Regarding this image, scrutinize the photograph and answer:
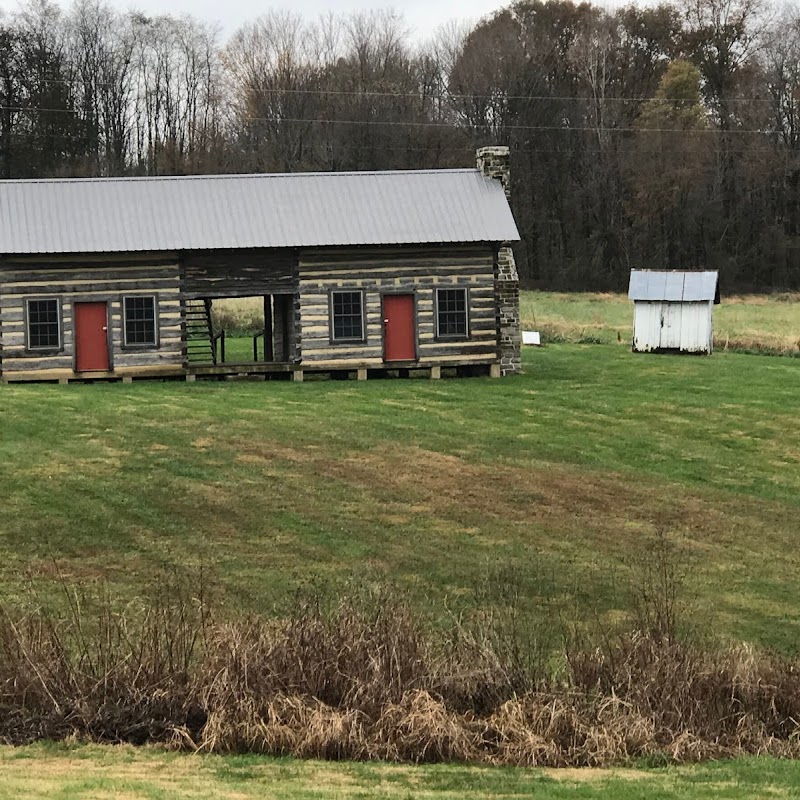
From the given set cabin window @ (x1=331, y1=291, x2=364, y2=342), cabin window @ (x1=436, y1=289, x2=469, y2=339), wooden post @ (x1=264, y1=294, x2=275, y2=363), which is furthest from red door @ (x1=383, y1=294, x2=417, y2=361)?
wooden post @ (x1=264, y1=294, x2=275, y2=363)

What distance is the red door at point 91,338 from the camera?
30719 mm

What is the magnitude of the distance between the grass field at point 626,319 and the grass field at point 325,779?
96.0 ft

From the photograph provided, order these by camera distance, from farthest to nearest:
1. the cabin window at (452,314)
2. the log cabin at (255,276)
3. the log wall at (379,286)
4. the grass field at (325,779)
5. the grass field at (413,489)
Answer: the cabin window at (452,314), the log wall at (379,286), the log cabin at (255,276), the grass field at (413,489), the grass field at (325,779)

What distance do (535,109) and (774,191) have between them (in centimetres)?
1395

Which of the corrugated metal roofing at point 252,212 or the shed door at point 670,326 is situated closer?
the corrugated metal roofing at point 252,212

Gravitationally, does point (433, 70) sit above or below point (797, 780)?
above

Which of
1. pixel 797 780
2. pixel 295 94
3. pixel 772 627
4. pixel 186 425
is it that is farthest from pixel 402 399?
pixel 295 94

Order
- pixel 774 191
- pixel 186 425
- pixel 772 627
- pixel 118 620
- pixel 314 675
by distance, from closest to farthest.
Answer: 1. pixel 314 675
2. pixel 118 620
3. pixel 772 627
4. pixel 186 425
5. pixel 774 191

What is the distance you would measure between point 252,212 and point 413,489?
13628 mm

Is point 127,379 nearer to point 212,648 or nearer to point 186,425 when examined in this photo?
point 186,425

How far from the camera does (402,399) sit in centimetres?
2812

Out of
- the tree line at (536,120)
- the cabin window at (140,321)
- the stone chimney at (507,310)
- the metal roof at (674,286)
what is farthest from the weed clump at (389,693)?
the tree line at (536,120)

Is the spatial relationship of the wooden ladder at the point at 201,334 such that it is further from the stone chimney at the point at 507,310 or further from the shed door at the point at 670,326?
the shed door at the point at 670,326

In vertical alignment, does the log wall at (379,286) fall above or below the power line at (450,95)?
below
